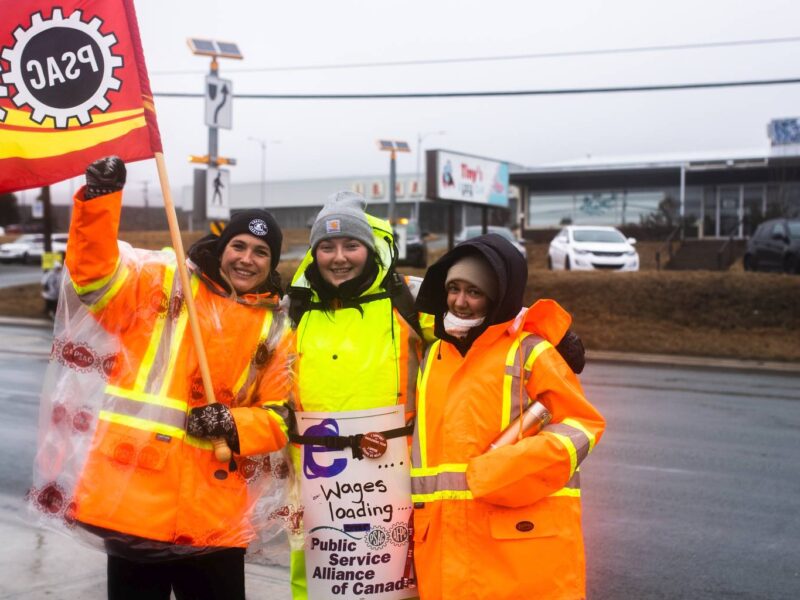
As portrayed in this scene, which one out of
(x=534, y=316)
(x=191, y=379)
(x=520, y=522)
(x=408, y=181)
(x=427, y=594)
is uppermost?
(x=408, y=181)

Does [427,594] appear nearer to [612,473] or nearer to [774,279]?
[612,473]

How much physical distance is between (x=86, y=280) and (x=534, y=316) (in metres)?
1.52

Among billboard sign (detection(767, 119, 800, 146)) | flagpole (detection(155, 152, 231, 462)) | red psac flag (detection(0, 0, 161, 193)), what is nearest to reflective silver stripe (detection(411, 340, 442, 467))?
flagpole (detection(155, 152, 231, 462))

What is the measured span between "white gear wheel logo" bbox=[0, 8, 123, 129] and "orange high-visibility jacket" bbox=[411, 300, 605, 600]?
5.42 ft

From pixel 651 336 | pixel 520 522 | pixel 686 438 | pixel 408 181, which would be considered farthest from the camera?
pixel 408 181

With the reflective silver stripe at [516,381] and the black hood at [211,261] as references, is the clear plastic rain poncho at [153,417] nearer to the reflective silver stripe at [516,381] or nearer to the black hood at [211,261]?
the black hood at [211,261]

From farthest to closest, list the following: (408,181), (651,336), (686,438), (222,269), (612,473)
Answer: (408,181)
(651,336)
(686,438)
(612,473)
(222,269)

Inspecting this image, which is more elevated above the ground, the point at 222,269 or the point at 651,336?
the point at 222,269

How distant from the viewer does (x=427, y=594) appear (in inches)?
117

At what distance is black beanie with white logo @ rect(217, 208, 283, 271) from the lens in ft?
10.7

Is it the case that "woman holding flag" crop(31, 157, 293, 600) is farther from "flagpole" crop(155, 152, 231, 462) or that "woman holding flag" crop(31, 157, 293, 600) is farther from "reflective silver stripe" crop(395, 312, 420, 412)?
"reflective silver stripe" crop(395, 312, 420, 412)

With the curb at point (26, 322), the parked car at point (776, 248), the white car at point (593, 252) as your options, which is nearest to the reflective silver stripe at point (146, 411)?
the white car at point (593, 252)

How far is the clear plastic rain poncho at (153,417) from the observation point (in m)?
2.94

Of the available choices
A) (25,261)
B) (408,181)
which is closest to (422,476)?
(25,261)
